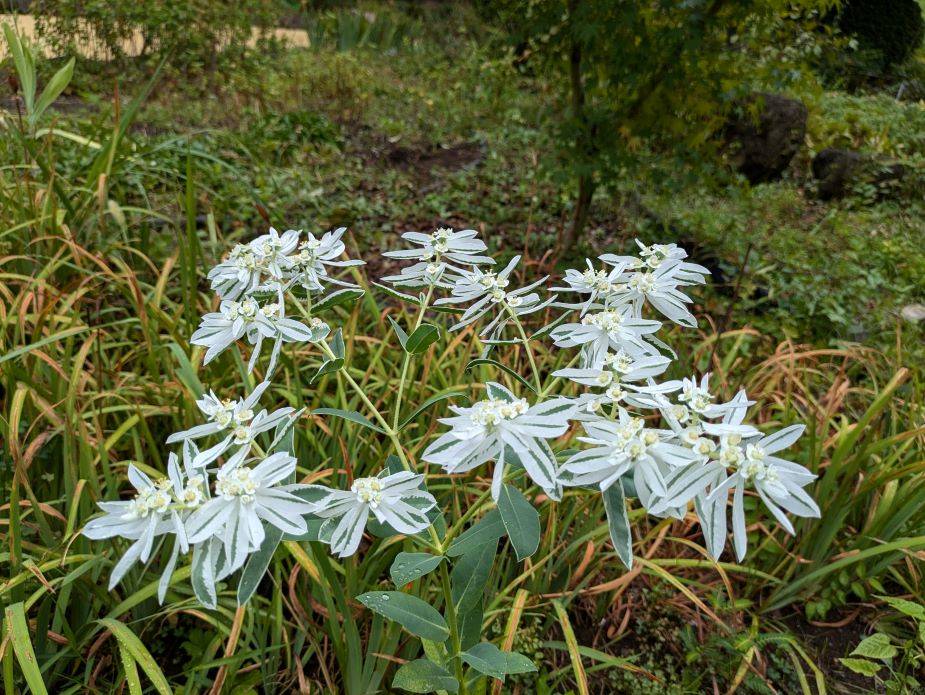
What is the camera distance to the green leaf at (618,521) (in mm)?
832

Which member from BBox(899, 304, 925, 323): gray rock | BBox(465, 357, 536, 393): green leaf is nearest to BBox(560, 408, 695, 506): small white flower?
BBox(465, 357, 536, 393): green leaf

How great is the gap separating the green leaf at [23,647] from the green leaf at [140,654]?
0.46 ft

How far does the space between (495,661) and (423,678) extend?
0.13m

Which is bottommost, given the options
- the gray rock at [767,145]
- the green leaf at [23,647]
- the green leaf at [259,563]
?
the gray rock at [767,145]

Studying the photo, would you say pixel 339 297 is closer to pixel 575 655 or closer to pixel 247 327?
pixel 247 327

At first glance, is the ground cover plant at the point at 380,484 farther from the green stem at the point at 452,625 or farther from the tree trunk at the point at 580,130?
the tree trunk at the point at 580,130

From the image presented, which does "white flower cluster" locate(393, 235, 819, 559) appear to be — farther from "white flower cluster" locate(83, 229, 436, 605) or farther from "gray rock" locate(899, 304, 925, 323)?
"gray rock" locate(899, 304, 925, 323)

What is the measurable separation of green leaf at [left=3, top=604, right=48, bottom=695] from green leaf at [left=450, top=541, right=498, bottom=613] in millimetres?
747

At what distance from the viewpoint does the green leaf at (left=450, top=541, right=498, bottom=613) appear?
3.38ft

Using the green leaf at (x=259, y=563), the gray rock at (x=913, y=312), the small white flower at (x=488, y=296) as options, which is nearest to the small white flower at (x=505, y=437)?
the green leaf at (x=259, y=563)

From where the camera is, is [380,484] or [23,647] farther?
[23,647]

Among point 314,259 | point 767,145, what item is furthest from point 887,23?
point 314,259

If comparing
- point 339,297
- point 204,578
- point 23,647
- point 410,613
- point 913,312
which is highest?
point 339,297

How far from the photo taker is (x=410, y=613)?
3.26 ft
